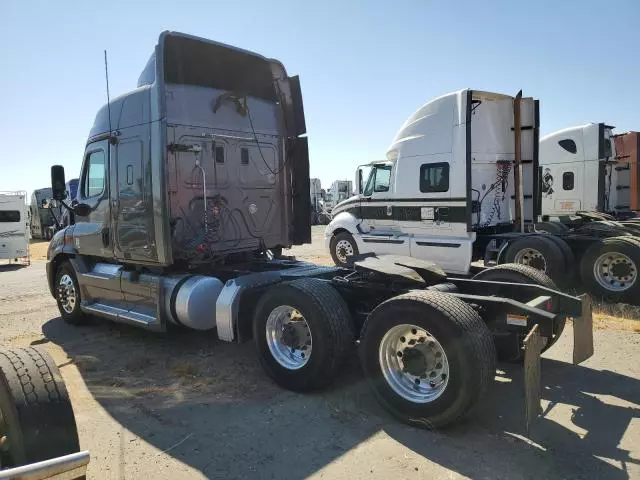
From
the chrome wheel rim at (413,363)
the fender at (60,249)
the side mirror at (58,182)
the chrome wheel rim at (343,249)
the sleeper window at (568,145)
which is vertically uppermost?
the sleeper window at (568,145)

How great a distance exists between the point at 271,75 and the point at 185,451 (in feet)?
16.7

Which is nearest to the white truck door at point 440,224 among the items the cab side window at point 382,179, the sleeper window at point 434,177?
the sleeper window at point 434,177

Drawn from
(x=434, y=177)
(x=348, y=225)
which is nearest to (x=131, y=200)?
(x=434, y=177)

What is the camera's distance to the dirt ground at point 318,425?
3316mm

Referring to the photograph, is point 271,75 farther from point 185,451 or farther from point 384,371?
point 185,451

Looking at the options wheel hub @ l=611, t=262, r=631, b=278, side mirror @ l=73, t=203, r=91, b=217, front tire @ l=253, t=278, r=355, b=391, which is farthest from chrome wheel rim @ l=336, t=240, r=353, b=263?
front tire @ l=253, t=278, r=355, b=391

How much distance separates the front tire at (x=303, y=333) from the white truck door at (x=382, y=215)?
610 centimetres

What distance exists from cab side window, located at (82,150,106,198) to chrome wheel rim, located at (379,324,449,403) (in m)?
4.60

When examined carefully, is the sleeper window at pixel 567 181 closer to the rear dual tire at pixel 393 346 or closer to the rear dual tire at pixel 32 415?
the rear dual tire at pixel 393 346

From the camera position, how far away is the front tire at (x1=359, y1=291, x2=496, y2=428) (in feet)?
11.6

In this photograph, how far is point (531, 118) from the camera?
32.4 feet

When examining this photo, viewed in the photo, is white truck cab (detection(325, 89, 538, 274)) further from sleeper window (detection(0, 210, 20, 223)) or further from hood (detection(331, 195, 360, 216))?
sleeper window (detection(0, 210, 20, 223))

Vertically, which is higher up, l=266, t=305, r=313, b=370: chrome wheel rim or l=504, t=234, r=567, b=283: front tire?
l=504, t=234, r=567, b=283: front tire

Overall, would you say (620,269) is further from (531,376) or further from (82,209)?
(82,209)
